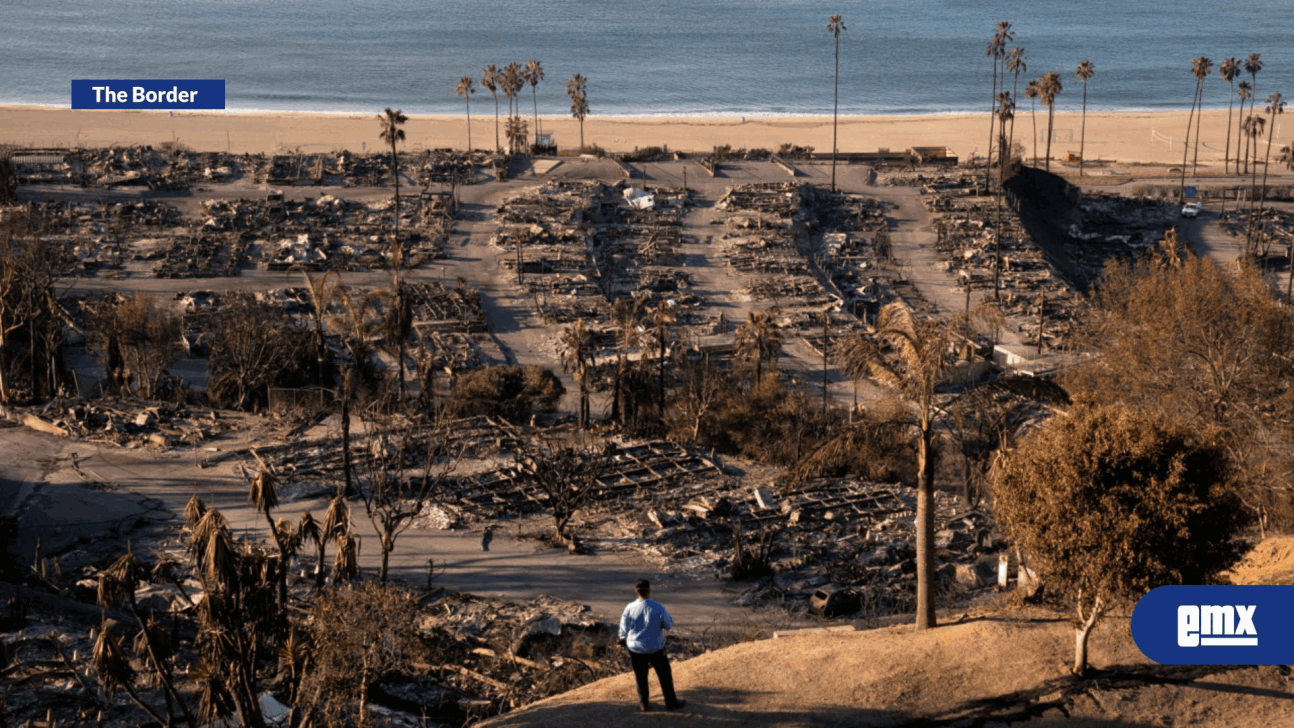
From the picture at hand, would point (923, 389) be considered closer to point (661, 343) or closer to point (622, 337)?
A: point (661, 343)

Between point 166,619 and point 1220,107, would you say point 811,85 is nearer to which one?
point 1220,107

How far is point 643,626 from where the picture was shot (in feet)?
49.4

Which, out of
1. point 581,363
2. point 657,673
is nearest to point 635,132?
point 581,363

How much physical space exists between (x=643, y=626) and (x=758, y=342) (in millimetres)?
31194

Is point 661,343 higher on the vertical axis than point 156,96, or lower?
lower

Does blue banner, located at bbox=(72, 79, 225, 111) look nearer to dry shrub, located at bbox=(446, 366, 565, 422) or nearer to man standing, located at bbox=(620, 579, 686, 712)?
dry shrub, located at bbox=(446, 366, 565, 422)

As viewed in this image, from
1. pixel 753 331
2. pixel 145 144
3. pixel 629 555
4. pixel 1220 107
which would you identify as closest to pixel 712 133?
pixel 145 144

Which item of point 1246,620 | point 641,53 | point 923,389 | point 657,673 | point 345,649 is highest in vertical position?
point 641,53

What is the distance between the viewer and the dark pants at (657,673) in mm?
15293

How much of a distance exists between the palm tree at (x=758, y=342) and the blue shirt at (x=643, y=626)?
30.7 metres

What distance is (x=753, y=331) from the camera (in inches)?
1865

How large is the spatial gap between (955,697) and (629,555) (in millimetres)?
13794

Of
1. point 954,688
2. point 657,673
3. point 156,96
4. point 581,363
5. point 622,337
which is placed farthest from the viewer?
point 156,96

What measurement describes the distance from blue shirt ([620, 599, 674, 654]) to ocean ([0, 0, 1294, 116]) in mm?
105640
